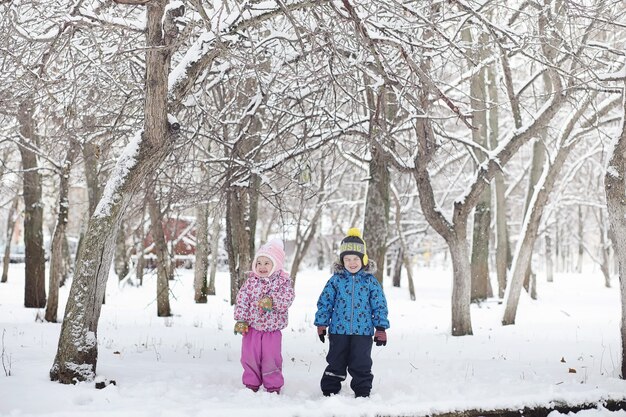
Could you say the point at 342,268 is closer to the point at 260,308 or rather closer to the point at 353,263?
the point at 353,263

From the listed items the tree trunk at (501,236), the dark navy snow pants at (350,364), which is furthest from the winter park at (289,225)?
the tree trunk at (501,236)

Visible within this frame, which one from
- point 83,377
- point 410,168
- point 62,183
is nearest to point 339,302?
point 83,377

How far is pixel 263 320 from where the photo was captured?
577 cm

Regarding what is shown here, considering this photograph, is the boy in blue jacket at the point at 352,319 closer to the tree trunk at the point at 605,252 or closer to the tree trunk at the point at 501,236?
the tree trunk at the point at 501,236

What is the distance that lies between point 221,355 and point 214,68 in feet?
12.8

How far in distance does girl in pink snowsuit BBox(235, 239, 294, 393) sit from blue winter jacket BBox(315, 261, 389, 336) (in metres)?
0.39

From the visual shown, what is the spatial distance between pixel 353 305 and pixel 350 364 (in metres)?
0.56

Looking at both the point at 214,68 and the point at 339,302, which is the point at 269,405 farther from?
the point at 214,68

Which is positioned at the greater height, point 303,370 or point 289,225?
point 289,225

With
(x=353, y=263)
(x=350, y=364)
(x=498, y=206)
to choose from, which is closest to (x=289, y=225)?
(x=353, y=263)

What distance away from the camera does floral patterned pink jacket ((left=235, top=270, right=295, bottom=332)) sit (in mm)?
5766

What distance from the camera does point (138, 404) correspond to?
4.90 meters

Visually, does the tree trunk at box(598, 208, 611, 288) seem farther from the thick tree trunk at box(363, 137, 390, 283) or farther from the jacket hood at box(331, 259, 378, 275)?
the jacket hood at box(331, 259, 378, 275)

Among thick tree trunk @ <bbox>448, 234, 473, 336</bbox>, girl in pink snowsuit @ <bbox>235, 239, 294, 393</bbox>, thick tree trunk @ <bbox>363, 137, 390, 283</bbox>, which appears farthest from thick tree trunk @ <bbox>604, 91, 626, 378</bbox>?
thick tree trunk @ <bbox>363, 137, 390, 283</bbox>
